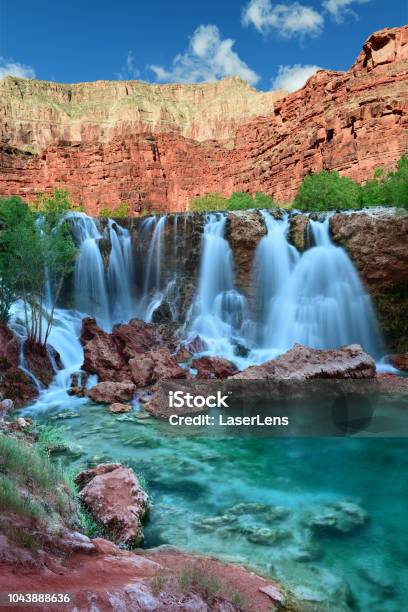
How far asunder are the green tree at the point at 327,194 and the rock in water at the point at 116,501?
2998 cm

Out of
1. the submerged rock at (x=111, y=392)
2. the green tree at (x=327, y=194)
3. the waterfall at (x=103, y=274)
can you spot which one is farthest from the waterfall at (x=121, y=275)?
the green tree at (x=327, y=194)

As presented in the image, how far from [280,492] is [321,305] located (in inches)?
561

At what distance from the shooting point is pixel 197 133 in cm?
13838

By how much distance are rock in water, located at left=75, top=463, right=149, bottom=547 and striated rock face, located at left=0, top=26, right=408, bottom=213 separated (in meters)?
46.1

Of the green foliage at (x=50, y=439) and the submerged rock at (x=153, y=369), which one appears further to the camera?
the submerged rock at (x=153, y=369)

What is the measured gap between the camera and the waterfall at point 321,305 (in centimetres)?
2053

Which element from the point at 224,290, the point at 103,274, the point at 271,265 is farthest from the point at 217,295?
the point at 103,274

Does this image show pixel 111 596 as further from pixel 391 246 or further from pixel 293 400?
pixel 391 246

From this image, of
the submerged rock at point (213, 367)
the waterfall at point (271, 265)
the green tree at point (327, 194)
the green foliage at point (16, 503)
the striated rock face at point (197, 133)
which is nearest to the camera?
the green foliage at point (16, 503)

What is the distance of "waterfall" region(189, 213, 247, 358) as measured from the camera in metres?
21.4

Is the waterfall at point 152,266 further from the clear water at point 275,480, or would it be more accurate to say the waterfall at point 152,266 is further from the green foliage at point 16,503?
the green foliage at point 16,503

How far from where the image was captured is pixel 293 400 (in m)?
13.4

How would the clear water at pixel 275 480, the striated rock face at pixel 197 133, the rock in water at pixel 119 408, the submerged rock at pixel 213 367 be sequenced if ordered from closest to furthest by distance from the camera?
1. the clear water at pixel 275 480
2. the rock in water at pixel 119 408
3. the submerged rock at pixel 213 367
4. the striated rock face at pixel 197 133

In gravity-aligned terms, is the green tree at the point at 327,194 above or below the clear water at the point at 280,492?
above
